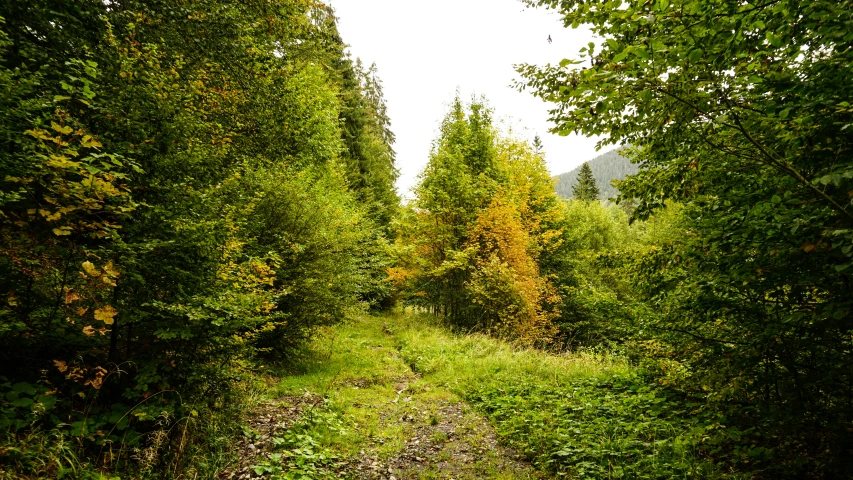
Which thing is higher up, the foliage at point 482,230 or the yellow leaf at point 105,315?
the foliage at point 482,230

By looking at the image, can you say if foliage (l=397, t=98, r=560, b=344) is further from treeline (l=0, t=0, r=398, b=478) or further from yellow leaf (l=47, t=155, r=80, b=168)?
yellow leaf (l=47, t=155, r=80, b=168)

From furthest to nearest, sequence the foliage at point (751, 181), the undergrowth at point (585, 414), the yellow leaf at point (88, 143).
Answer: the undergrowth at point (585, 414) → the yellow leaf at point (88, 143) → the foliage at point (751, 181)

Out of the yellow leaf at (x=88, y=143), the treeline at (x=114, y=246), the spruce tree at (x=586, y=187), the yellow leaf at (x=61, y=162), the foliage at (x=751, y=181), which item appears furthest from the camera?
the spruce tree at (x=586, y=187)

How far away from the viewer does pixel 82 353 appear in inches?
185

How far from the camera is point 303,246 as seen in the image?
9.87 metres

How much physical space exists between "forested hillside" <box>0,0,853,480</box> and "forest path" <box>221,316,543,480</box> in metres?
0.06

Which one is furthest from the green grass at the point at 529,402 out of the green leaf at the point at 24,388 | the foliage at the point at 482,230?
the green leaf at the point at 24,388

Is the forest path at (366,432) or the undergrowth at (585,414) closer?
the undergrowth at (585,414)

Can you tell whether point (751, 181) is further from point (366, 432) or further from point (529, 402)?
point (366, 432)

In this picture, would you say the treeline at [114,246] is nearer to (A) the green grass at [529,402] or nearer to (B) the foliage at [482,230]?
(A) the green grass at [529,402]

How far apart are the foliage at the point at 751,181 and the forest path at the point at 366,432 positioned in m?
3.28

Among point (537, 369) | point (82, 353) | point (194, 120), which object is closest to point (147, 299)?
point (82, 353)

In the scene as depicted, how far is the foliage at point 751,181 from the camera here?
2773 mm

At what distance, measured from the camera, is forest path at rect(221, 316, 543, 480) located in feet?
19.0
